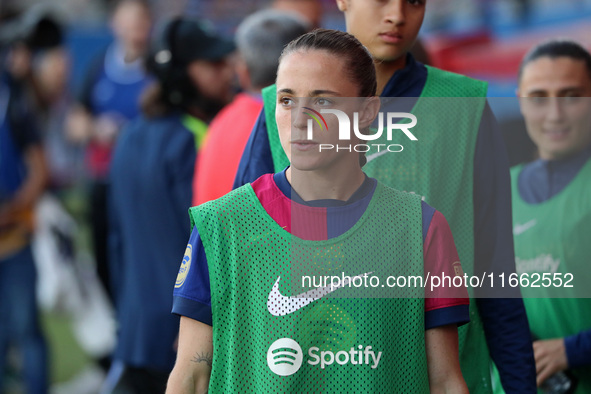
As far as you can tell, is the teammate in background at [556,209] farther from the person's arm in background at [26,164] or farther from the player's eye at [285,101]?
the person's arm in background at [26,164]

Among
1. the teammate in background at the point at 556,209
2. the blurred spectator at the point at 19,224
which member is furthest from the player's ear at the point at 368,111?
the blurred spectator at the point at 19,224

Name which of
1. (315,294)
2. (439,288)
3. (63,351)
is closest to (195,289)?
(315,294)

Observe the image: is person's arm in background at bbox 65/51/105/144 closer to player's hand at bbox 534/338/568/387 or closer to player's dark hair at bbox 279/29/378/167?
player's hand at bbox 534/338/568/387

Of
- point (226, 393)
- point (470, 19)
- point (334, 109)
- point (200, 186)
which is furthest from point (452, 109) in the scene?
point (470, 19)

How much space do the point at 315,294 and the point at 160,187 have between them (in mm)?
2253

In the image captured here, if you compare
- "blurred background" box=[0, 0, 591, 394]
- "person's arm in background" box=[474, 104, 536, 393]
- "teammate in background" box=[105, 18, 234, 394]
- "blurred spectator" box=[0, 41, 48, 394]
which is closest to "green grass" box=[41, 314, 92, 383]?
"blurred background" box=[0, 0, 591, 394]

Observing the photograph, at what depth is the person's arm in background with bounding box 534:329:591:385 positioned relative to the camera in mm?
2576

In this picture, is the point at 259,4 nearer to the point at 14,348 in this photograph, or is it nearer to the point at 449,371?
the point at 14,348

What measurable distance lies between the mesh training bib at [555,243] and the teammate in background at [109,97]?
11.6ft

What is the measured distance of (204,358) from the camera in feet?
5.68

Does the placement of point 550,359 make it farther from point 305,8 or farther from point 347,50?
point 305,8

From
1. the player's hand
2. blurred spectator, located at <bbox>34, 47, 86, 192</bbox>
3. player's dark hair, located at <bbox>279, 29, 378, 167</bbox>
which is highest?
blurred spectator, located at <bbox>34, 47, 86, 192</bbox>

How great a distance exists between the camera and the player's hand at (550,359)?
2.58 meters

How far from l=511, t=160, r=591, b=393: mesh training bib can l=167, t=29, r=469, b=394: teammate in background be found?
0.74m
